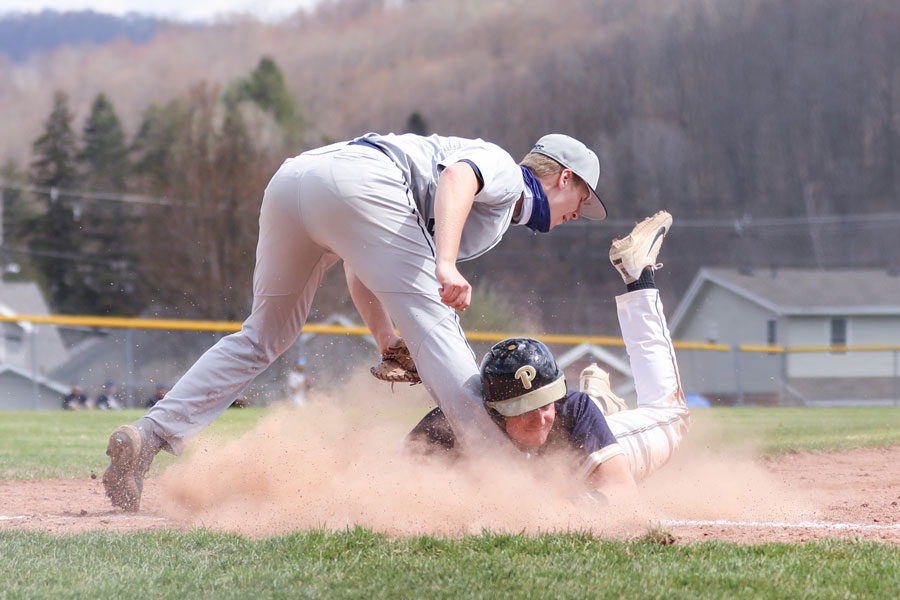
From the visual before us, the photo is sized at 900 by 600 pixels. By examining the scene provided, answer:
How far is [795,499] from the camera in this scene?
4598mm

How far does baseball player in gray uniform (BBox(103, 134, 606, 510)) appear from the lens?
367 cm

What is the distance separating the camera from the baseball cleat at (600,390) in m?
5.10

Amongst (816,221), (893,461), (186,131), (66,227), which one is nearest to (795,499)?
(893,461)

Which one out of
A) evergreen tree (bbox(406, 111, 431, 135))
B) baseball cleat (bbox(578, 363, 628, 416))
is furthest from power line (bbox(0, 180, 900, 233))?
baseball cleat (bbox(578, 363, 628, 416))

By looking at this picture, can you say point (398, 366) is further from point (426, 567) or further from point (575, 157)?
point (426, 567)

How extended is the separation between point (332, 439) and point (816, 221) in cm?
4794

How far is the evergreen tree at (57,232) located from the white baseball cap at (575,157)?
50.4 metres

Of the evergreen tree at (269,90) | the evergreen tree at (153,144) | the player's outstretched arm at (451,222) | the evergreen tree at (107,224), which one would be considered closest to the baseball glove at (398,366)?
the player's outstretched arm at (451,222)

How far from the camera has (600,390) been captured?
5156mm

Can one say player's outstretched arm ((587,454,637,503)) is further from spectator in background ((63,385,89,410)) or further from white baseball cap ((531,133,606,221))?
spectator in background ((63,385,89,410))

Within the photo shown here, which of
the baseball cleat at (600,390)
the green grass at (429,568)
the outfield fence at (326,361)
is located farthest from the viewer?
the outfield fence at (326,361)

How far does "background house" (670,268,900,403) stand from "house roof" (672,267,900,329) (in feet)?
0.11

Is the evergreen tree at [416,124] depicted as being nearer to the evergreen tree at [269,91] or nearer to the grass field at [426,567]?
the evergreen tree at [269,91]

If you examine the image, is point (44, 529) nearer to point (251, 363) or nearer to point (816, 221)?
point (251, 363)
